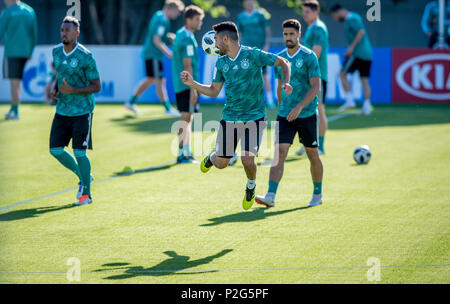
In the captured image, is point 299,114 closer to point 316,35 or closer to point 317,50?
point 317,50

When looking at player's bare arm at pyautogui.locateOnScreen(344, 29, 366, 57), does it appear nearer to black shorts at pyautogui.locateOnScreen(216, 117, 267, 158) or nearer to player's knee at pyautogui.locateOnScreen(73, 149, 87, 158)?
black shorts at pyautogui.locateOnScreen(216, 117, 267, 158)

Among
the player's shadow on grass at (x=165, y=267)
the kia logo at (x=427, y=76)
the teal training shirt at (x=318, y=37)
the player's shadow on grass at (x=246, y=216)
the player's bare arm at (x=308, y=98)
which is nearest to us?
the player's shadow on grass at (x=165, y=267)

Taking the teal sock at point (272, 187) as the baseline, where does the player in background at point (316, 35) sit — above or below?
above

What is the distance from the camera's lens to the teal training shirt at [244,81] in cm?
806

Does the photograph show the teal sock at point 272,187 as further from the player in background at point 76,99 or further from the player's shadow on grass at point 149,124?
the player's shadow on grass at point 149,124

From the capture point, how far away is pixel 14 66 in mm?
17594

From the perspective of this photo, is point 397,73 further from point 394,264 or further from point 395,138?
point 394,264

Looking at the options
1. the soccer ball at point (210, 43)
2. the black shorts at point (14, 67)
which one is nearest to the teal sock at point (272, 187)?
the soccer ball at point (210, 43)

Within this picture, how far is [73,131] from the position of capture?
8.95 metres

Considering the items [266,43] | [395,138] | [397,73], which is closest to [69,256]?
[395,138]

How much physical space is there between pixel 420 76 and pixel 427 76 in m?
0.18

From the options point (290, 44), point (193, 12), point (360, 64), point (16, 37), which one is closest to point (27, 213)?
point (290, 44)

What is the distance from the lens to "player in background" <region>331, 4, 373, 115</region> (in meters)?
17.2

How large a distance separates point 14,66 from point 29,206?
30.5ft
